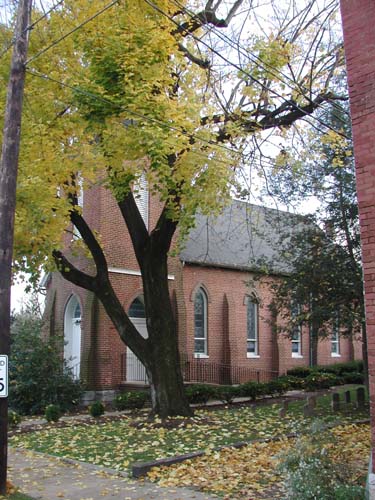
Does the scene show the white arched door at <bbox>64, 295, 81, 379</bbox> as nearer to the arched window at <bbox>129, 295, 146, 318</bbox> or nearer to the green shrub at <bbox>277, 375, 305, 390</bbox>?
the arched window at <bbox>129, 295, 146, 318</bbox>

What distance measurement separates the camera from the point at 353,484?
22.3 ft

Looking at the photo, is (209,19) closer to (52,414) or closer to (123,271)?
(123,271)

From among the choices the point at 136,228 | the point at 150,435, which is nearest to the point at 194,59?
the point at 136,228

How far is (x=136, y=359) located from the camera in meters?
23.3

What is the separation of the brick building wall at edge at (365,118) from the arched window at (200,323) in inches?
726

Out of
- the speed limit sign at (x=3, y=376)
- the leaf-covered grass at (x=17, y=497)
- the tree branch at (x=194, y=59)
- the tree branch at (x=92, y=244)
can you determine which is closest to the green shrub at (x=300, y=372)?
the tree branch at (x=92, y=244)

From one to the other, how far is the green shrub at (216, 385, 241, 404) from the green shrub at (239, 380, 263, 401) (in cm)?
23

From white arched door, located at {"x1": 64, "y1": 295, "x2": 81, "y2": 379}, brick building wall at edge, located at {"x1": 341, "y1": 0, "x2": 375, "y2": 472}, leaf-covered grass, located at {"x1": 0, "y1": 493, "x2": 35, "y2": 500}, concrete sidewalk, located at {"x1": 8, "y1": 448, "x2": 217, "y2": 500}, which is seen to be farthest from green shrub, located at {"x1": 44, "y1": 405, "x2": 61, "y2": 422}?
brick building wall at edge, located at {"x1": 341, "y1": 0, "x2": 375, "y2": 472}

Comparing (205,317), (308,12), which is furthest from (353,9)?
(205,317)

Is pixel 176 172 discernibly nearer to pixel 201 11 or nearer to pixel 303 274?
pixel 201 11

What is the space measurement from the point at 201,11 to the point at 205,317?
14.9m

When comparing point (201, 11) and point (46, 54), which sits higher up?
point (201, 11)

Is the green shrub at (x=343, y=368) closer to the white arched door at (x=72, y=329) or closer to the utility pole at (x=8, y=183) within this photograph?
the white arched door at (x=72, y=329)

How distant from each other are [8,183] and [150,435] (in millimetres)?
6873
